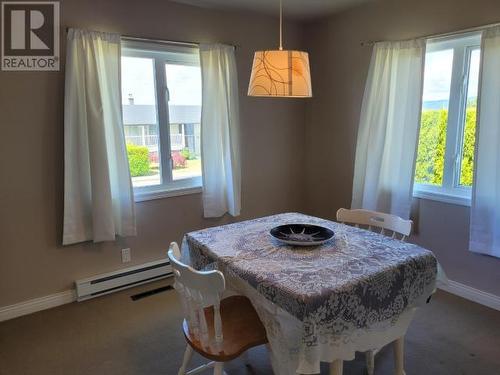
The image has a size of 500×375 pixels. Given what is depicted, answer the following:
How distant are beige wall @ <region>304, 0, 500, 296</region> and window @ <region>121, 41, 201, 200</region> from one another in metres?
1.32

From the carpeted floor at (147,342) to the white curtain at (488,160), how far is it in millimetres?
554

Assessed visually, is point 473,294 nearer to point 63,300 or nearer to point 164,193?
point 164,193

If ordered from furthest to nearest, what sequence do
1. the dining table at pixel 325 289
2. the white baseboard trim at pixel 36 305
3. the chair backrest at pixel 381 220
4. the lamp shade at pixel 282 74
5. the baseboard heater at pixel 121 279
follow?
1. the baseboard heater at pixel 121 279
2. the white baseboard trim at pixel 36 305
3. the chair backrest at pixel 381 220
4. the lamp shade at pixel 282 74
5. the dining table at pixel 325 289

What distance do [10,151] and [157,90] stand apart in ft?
3.92

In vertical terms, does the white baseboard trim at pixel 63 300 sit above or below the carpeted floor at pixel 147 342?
above

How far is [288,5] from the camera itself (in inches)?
130

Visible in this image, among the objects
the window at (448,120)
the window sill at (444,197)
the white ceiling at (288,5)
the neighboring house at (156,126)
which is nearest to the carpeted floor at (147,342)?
the window sill at (444,197)

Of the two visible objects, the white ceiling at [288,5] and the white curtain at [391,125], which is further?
the white ceiling at [288,5]

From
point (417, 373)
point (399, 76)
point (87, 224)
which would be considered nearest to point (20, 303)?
point (87, 224)

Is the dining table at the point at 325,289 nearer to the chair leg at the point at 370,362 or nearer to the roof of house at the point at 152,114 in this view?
the chair leg at the point at 370,362

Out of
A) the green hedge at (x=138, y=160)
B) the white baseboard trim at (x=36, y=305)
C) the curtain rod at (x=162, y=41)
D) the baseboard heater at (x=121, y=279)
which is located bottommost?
the white baseboard trim at (x=36, y=305)

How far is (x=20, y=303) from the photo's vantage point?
2703 mm

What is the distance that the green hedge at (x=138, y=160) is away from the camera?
3.08 meters

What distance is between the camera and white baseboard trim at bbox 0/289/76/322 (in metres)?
2.66
